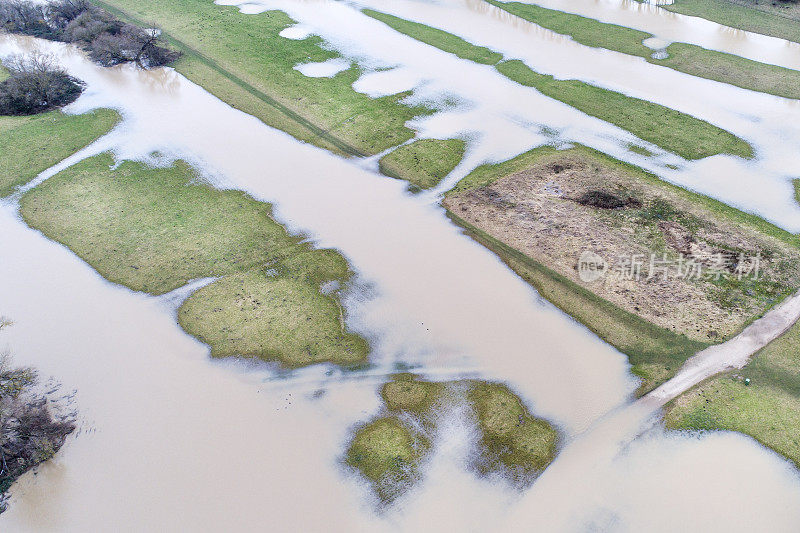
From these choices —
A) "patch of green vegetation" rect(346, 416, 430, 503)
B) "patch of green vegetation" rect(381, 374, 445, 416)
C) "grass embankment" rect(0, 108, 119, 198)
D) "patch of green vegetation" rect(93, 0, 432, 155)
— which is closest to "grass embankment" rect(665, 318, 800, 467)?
"patch of green vegetation" rect(381, 374, 445, 416)

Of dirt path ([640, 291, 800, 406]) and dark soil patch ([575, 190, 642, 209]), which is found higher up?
dark soil patch ([575, 190, 642, 209])

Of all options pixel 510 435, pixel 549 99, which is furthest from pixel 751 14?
pixel 510 435

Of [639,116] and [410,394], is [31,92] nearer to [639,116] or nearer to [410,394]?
[410,394]

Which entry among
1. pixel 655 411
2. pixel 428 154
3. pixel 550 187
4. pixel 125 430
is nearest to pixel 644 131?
pixel 550 187

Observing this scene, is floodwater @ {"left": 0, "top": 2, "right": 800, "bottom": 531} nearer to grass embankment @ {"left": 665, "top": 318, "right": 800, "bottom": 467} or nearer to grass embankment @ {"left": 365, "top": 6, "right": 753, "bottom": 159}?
grass embankment @ {"left": 665, "top": 318, "right": 800, "bottom": 467}

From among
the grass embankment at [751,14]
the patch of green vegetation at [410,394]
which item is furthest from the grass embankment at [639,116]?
the patch of green vegetation at [410,394]

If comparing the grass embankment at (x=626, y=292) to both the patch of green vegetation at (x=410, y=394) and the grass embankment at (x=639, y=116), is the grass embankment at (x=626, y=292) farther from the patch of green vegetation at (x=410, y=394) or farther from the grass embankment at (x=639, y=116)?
the patch of green vegetation at (x=410, y=394)
